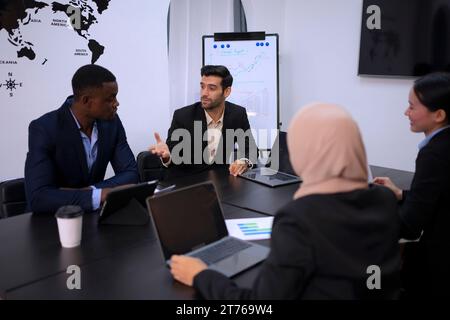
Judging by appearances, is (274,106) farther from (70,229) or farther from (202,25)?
(70,229)

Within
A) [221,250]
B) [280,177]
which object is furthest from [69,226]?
[280,177]

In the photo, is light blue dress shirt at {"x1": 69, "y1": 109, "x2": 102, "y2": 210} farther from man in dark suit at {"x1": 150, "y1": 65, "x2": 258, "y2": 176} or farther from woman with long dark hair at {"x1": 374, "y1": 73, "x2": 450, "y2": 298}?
woman with long dark hair at {"x1": 374, "y1": 73, "x2": 450, "y2": 298}

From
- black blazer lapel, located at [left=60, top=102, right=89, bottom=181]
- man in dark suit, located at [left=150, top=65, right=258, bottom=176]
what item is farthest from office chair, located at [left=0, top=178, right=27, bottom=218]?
man in dark suit, located at [left=150, top=65, right=258, bottom=176]

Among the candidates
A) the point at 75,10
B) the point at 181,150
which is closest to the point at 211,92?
the point at 181,150

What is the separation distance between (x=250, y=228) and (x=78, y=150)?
1011 mm

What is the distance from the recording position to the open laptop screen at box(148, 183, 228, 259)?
1.49 m

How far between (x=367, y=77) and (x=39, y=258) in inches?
145

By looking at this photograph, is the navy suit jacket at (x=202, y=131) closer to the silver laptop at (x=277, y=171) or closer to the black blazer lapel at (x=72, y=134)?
the silver laptop at (x=277, y=171)

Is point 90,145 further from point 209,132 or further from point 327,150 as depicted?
point 327,150

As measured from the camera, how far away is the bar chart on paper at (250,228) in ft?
5.74

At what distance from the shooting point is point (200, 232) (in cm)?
158

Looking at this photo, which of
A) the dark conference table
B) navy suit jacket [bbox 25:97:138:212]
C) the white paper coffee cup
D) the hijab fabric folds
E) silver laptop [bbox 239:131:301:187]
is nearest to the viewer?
the hijab fabric folds

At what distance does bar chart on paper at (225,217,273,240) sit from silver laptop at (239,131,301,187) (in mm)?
609
